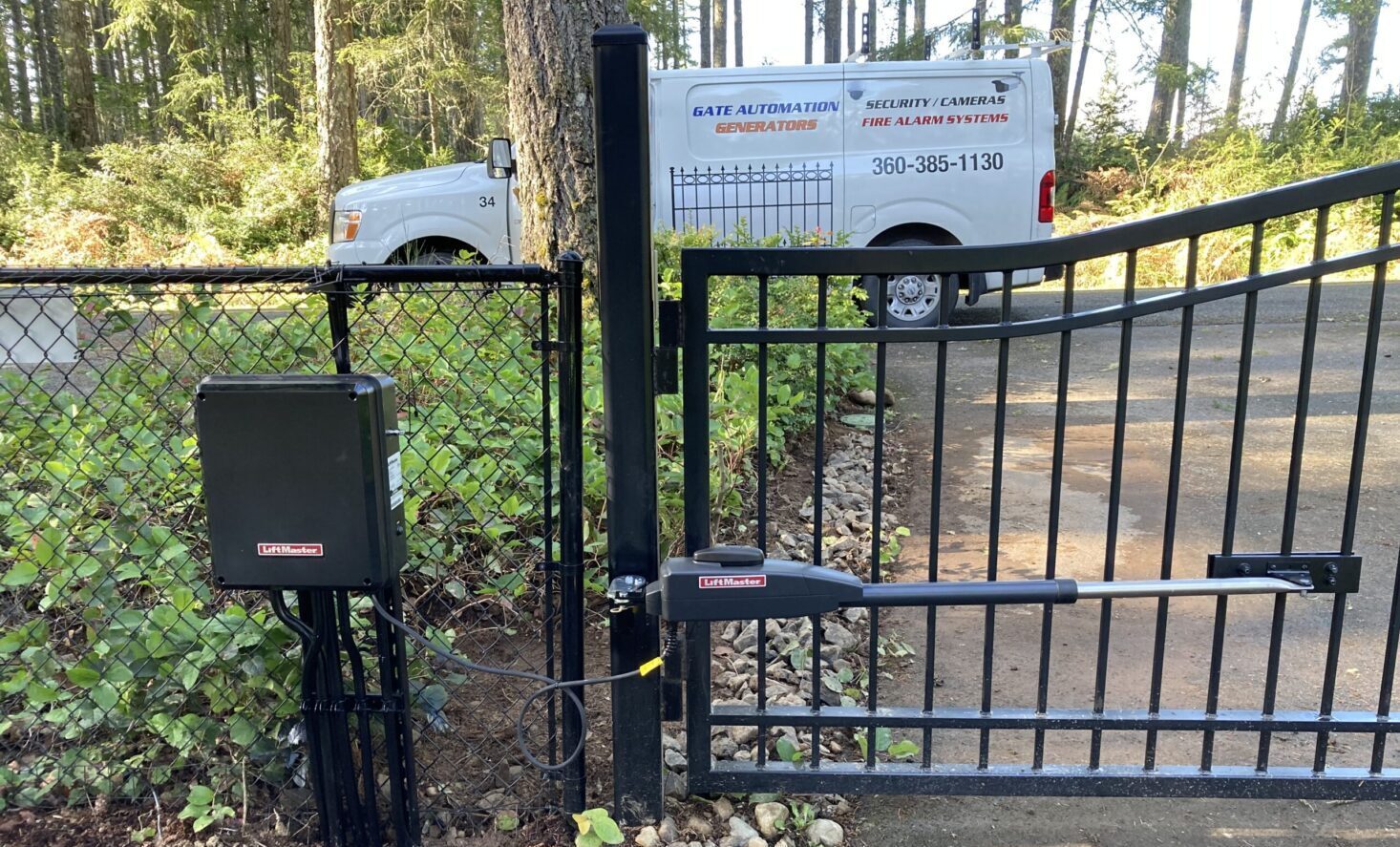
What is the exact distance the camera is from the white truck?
8.70 m

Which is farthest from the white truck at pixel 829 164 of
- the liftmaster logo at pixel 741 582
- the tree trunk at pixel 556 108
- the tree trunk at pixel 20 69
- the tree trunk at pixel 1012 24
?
the tree trunk at pixel 20 69

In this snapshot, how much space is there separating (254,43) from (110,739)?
84.1ft

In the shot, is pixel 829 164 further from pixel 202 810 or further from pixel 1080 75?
pixel 1080 75

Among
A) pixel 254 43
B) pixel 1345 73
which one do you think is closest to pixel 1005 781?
pixel 254 43

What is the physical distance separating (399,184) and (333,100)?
7.15 m

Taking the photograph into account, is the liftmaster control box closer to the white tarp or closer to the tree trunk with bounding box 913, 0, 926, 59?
the white tarp

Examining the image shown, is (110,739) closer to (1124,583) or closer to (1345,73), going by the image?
(1124,583)

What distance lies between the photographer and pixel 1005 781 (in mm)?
2268

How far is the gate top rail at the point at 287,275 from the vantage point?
6.75 feet

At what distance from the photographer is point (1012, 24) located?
24.1 metres

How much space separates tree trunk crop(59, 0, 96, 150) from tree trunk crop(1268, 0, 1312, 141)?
25517mm

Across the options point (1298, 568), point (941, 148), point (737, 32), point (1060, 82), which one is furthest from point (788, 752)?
point (737, 32)

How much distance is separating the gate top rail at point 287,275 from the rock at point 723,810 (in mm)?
1428

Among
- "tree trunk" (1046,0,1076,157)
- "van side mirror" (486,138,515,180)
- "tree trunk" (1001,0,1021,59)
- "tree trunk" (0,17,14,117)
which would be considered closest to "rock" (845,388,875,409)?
"van side mirror" (486,138,515,180)
